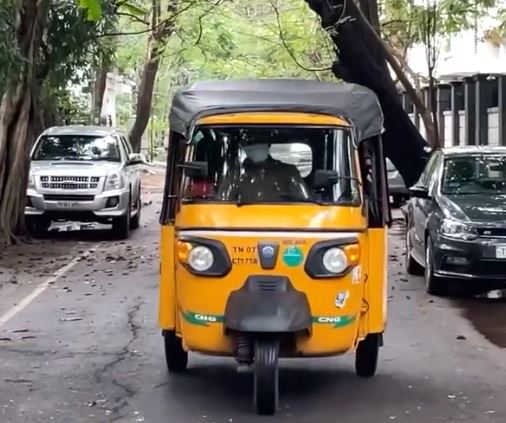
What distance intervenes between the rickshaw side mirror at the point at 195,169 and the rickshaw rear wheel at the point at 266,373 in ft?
4.40

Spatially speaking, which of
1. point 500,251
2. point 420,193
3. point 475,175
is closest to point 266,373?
point 500,251

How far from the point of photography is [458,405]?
8.24 meters

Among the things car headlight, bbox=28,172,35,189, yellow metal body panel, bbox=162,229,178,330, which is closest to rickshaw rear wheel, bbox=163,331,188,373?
yellow metal body panel, bbox=162,229,178,330

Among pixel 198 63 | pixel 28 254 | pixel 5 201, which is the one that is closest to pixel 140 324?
pixel 28 254

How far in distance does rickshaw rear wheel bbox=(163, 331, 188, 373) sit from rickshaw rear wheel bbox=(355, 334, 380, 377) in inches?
56.0

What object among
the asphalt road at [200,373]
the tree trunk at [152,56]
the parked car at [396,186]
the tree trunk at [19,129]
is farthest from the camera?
the tree trunk at [152,56]

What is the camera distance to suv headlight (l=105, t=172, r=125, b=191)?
20.8 m

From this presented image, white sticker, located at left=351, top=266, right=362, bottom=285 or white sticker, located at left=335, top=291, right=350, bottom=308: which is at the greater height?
white sticker, located at left=351, top=266, right=362, bottom=285

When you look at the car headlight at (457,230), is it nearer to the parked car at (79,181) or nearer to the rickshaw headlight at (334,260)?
the rickshaw headlight at (334,260)

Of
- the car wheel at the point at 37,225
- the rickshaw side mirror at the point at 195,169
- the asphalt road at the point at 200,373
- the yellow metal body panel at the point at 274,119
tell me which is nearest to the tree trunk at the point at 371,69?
the car wheel at the point at 37,225

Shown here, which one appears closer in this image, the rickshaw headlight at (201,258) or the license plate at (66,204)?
the rickshaw headlight at (201,258)

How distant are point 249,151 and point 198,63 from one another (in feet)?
104

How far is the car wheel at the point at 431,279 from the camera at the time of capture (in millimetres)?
13641

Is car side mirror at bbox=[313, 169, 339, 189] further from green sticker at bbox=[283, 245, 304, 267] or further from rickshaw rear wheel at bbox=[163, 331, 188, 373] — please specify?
rickshaw rear wheel at bbox=[163, 331, 188, 373]
